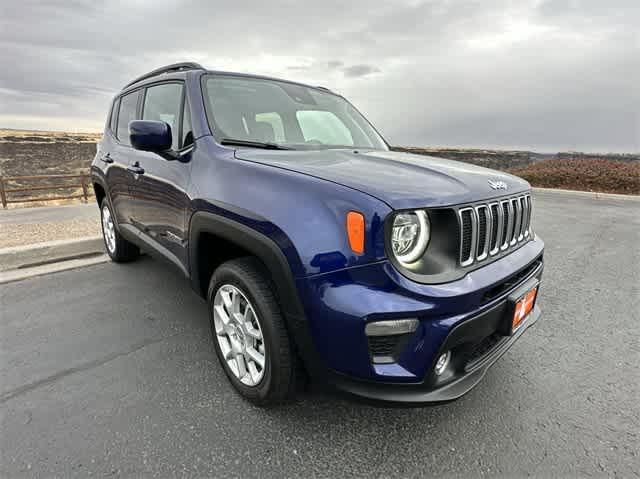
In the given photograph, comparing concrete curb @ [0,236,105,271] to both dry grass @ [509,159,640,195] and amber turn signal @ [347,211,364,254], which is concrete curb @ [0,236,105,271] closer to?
amber turn signal @ [347,211,364,254]

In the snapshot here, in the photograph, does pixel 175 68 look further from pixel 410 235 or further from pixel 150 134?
pixel 410 235

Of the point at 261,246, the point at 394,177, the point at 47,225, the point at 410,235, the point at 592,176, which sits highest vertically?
the point at 394,177

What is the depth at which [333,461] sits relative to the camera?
174cm

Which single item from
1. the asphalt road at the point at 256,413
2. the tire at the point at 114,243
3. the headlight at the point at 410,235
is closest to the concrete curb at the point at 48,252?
the tire at the point at 114,243

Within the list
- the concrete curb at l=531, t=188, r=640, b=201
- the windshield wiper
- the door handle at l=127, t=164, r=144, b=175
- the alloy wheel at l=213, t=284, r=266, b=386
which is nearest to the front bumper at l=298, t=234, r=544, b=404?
the alloy wheel at l=213, t=284, r=266, b=386

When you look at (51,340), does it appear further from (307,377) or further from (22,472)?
(307,377)

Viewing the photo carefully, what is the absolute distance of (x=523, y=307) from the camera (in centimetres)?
197

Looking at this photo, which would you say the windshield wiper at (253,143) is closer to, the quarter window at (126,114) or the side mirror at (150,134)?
the side mirror at (150,134)

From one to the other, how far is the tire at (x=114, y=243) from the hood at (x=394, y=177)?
2.78 m

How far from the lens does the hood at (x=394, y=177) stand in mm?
1570

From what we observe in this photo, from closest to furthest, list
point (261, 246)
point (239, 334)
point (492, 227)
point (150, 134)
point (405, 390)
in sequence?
point (405, 390) → point (261, 246) → point (492, 227) → point (239, 334) → point (150, 134)

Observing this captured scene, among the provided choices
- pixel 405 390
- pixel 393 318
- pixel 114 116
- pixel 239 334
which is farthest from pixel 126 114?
pixel 405 390

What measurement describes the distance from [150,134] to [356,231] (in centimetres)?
156

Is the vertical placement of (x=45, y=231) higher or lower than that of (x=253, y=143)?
lower
